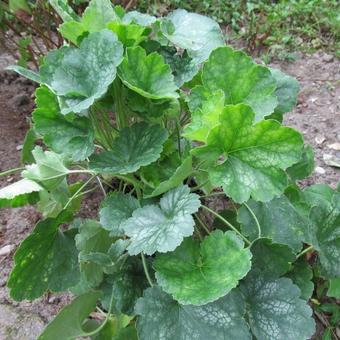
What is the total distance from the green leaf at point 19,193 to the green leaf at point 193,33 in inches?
17.6

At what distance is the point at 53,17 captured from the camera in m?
1.91

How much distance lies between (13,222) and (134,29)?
79 centimetres

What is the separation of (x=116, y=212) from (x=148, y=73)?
0.30 meters

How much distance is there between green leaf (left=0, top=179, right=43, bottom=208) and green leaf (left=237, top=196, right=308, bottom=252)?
45 cm

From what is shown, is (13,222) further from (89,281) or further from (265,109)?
(265,109)

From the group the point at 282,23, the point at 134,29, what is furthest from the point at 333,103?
the point at 134,29

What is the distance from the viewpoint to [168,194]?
1099 millimetres

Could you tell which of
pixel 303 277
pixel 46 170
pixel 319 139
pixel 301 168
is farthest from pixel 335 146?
pixel 46 170

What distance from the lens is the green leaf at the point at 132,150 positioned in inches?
43.6

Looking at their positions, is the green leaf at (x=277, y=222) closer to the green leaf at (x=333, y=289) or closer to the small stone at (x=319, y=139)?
the green leaf at (x=333, y=289)

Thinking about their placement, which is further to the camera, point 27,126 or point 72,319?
point 27,126

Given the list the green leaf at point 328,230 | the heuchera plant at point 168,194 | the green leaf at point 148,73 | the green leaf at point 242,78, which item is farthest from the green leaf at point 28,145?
the green leaf at point 328,230

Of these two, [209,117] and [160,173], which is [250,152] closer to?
[209,117]

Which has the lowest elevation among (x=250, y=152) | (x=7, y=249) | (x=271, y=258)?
(x=7, y=249)
